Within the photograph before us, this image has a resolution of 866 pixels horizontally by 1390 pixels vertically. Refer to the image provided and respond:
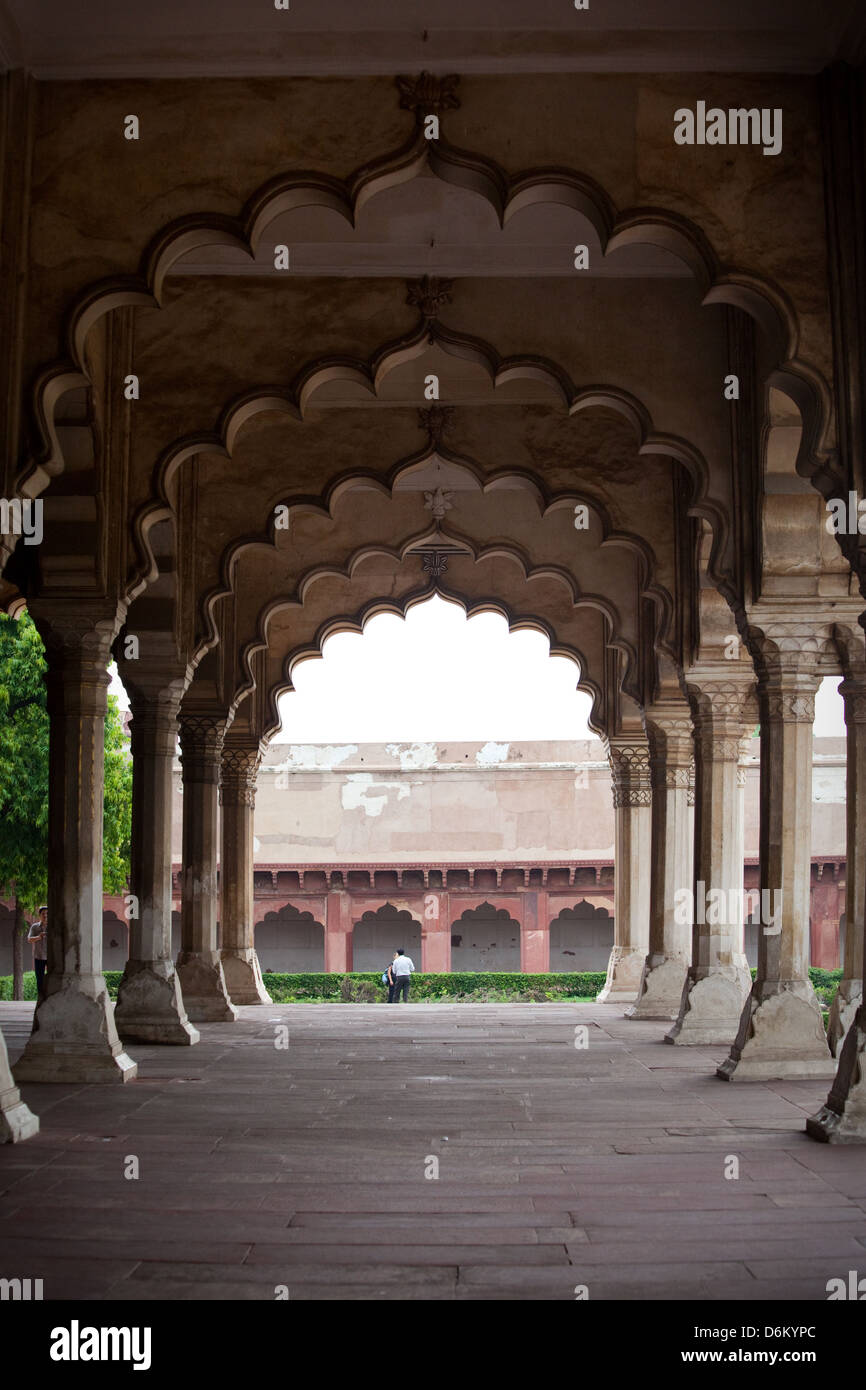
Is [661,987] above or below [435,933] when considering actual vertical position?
above

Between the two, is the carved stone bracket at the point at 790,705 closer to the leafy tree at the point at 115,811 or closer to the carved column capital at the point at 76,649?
the carved column capital at the point at 76,649

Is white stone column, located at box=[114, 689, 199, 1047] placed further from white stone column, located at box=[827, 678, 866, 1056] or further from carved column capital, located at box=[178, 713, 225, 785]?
white stone column, located at box=[827, 678, 866, 1056]

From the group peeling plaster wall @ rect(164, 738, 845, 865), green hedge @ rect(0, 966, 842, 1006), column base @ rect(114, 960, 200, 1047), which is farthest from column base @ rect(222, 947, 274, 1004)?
peeling plaster wall @ rect(164, 738, 845, 865)

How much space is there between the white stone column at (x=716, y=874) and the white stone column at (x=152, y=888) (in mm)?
4317

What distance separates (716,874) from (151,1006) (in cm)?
480

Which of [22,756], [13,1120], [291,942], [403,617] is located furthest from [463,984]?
[13,1120]

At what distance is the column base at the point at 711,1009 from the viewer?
472 inches

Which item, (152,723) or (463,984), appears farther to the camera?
(463,984)

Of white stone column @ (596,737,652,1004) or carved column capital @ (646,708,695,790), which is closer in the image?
carved column capital @ (646,708,695,790)

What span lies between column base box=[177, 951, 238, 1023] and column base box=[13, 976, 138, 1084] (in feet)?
17.3

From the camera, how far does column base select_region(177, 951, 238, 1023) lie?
14719 mm

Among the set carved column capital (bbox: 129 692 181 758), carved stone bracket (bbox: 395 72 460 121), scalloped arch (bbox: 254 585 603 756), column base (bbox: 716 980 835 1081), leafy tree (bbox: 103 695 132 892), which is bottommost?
column base (bbox: 716 980 835 1081)

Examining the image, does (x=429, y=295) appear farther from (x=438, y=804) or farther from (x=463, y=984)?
(x=438, y=804)

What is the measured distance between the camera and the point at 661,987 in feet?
50.2
